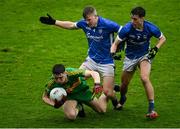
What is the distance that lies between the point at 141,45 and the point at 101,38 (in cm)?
99

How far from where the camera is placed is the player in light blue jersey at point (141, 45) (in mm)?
12469

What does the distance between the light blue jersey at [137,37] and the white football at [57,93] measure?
65.1 inches

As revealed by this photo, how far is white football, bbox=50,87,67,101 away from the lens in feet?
40.5

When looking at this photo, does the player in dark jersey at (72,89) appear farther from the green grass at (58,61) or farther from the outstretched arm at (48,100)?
the green grass at (58,61)

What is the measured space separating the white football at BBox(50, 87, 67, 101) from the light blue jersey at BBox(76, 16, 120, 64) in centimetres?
151

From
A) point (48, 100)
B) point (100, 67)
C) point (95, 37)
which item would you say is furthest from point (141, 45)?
point (48, 100)

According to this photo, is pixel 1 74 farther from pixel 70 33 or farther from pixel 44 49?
pixel 70 33

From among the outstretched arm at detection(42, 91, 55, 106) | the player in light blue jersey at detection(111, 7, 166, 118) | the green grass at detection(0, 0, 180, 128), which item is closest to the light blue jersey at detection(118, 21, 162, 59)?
the player in light blue jersey at detection(111, 7, 166, 118)

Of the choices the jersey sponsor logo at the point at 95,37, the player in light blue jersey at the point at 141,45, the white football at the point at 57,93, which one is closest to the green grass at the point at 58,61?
the white football at the point at 57,93

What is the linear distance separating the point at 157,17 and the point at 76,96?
10804mm

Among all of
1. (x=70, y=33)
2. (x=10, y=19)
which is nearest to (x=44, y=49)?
(x=70, y=33)

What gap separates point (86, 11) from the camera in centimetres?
1288

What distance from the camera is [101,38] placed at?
13.4 meters

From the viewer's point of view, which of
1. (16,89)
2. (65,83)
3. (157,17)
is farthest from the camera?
(157,17)
